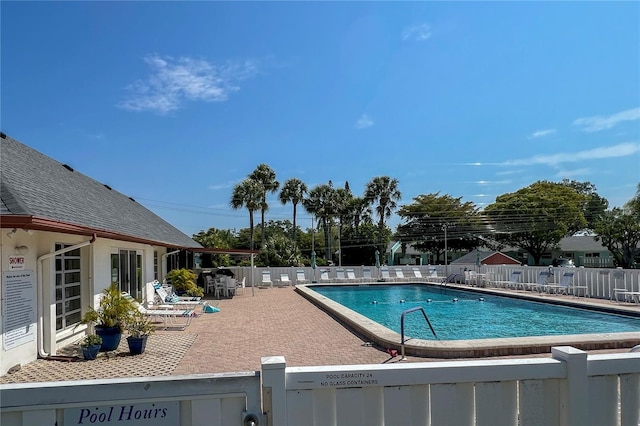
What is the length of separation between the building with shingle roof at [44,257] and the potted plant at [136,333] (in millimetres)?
1312

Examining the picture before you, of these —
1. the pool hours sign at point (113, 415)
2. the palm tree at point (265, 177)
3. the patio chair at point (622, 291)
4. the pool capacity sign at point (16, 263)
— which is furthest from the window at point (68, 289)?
the palm tree at point (265, 177)

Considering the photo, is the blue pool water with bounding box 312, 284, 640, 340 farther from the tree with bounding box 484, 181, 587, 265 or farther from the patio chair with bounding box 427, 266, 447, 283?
the tree with bounding box 484, 181, 587, 265

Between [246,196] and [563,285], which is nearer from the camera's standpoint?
[563,285]

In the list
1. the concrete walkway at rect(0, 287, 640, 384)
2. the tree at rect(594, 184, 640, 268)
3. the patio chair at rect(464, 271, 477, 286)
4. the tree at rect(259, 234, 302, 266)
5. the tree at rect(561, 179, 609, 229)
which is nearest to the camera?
the concrete walkway at rect(0, 287, 640, 384)

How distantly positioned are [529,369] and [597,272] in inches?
653

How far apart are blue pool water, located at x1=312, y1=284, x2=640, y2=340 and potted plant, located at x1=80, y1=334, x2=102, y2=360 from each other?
6621mm

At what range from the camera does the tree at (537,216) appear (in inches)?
1797

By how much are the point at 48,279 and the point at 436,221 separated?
4743 cm

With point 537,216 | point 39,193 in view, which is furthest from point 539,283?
point 537,216

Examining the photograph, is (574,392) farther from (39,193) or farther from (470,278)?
(470,278)

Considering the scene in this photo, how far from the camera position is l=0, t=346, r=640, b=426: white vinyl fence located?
1.70 meters

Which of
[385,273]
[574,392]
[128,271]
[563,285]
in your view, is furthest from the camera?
[385,273]

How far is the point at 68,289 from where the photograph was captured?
9172mm

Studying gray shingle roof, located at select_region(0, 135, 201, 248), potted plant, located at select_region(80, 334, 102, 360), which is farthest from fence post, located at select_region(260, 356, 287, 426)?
potted plant, located at select_region(80, 334, 102, 360)
